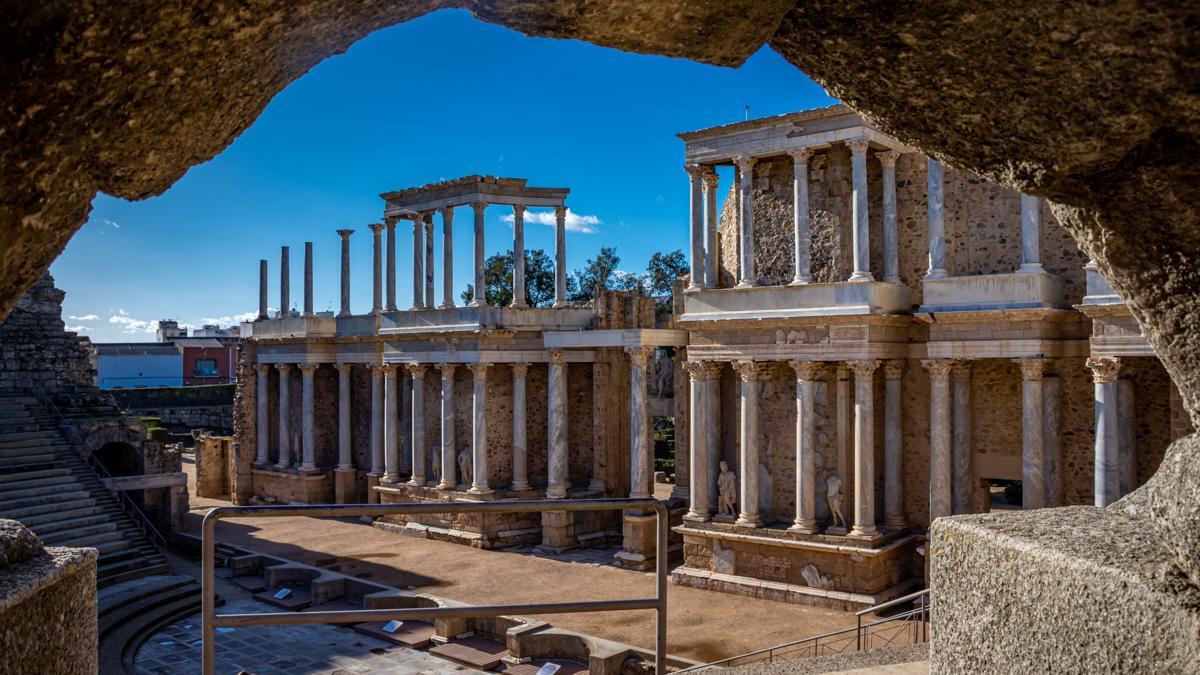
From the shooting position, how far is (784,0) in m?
2.50

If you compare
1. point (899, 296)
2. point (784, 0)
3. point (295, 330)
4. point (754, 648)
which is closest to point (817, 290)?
point (899, 296)

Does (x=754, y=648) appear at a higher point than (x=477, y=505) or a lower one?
lower

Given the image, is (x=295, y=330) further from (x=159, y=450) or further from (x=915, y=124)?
(x=915, y=124)

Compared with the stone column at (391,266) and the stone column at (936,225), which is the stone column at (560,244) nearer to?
the stone column at (391,266)

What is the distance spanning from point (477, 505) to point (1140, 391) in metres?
15.3

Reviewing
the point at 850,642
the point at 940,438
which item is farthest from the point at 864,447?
the point at 850,642

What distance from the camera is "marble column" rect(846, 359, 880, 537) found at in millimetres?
17547

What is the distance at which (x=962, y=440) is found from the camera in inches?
685

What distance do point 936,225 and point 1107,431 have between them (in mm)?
4826

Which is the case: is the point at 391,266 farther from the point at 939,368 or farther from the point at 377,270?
the point at 939,368

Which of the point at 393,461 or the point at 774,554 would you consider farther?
the point at 393,461

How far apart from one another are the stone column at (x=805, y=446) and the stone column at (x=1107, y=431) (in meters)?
5.03

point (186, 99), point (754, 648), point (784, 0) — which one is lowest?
point (754, 648)

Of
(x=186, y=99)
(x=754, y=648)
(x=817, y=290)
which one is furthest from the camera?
(x=817, y=290)
